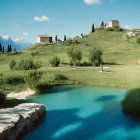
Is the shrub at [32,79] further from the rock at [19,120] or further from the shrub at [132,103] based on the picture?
the shrub at [132,103]

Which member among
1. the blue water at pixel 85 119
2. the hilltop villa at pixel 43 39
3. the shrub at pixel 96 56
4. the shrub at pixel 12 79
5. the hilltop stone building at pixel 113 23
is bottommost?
the blue water at pixel 85 119

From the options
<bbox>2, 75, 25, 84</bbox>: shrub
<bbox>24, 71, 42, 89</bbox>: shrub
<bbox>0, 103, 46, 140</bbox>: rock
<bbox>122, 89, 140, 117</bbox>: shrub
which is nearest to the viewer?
<bbox>0, 103, 46, 140</bbox>: rock

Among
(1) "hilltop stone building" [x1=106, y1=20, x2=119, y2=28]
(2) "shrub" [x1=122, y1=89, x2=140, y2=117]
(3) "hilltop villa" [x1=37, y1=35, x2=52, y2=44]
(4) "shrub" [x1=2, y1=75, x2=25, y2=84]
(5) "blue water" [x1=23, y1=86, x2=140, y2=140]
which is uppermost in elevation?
(1) "hilltop stone building" [x1=106, y1=20, x2=119, y2=28]

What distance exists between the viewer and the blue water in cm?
1591

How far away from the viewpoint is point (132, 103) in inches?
788

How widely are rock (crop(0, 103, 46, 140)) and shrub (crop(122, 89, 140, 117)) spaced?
31.7 ft

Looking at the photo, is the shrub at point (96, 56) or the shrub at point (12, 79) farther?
the shrub at point (96, 56)

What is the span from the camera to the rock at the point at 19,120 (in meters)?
13.7

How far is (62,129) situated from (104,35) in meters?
123

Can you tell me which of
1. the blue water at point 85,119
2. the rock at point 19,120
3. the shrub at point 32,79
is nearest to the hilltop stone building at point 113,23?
the blue water at point 85,119

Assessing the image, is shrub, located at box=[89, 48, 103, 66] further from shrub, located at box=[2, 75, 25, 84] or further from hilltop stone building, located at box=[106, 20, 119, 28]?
hilltop stone building, located at box=[106, 20, 119, 28]

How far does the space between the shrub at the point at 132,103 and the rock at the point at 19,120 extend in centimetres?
967

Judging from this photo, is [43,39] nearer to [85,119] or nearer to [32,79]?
[32,79]

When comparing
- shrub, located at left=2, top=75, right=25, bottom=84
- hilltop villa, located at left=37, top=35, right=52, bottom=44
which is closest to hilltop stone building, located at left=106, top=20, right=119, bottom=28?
hilltop villa, located at left=37, top=35, right=52, bottom=44
